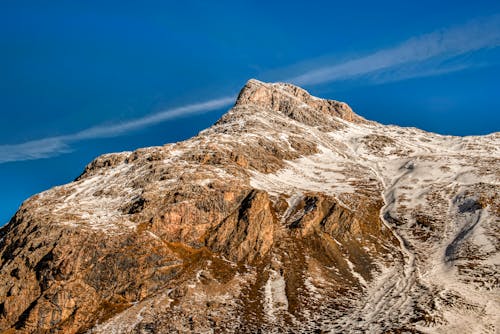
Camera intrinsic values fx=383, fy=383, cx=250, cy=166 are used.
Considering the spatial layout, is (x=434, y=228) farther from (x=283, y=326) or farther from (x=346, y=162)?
(x=346, y=162)

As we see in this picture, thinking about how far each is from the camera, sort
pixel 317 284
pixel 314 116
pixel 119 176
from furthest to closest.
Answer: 1. pixel 314 116
2. pixel 119 176
3. pixel 317 284

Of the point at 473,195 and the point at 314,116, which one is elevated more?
the point at 314,116

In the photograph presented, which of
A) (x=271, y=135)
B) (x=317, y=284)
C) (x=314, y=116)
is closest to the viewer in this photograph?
(x=317, y=284)

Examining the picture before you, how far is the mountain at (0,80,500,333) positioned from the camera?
4906 cm

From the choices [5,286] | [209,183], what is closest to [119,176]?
[209,183]

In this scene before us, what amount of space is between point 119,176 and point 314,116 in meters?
124

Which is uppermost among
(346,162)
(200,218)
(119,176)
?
(346,162)

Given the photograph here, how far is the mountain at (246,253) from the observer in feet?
161

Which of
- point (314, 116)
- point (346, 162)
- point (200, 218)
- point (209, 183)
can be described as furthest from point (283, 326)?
point (314, 116)

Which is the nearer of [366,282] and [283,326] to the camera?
[283,326]

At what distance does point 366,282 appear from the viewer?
2270 inches

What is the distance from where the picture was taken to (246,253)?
64.8 m

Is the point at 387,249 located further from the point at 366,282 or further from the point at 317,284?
the point at 317,284

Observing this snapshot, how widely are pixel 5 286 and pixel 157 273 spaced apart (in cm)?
2288
